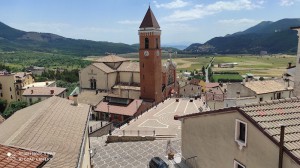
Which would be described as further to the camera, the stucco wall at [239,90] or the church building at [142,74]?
the church building at [142,74]

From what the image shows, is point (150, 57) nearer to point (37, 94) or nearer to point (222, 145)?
point (37, 94)

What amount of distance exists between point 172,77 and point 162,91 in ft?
20.7

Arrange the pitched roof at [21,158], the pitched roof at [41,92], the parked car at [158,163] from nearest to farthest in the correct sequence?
the pitched roof at [21,158]
the parked car at [158,163]
the pitched roof at [41,92]

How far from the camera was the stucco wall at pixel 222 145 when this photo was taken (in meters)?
9.33

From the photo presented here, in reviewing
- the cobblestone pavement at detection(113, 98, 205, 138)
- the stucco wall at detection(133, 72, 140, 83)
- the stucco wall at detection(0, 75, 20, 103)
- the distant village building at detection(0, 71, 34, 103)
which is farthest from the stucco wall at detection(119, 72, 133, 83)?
the stucco wall at detection(0, 75, 20, 103)

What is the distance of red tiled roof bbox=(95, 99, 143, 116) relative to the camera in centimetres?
4476

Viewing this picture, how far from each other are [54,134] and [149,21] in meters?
41.9

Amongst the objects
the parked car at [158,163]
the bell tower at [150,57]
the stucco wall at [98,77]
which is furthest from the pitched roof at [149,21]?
the parked car at [158,163]

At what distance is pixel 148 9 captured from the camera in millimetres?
52938

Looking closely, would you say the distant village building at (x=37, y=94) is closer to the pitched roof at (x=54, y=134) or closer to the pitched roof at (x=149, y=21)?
the pitched roof at (x=149, y=21)

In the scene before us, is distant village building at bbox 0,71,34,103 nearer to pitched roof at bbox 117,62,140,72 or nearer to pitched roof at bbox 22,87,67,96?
pitched roof at bbox 22,87,67,96

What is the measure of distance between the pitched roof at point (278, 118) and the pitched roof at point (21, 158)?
7062 mm

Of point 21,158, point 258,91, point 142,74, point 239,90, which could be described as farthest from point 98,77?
point 21,158

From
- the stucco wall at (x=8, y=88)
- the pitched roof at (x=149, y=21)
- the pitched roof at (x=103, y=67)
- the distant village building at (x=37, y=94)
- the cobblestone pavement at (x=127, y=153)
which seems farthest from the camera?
the stucco wall at (x=8, y=88)
